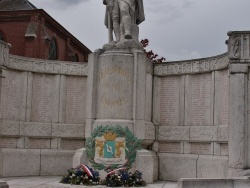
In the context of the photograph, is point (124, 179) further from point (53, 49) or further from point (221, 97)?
point (53, 49)

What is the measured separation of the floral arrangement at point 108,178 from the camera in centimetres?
1342

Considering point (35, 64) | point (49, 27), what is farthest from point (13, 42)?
point (35, 64)

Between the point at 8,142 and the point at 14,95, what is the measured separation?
5.89 feet

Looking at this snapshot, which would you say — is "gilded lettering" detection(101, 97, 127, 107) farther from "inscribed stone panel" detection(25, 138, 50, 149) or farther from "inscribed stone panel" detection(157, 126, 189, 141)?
"inscribed stone panel" detection(25, 138, 50, 149)

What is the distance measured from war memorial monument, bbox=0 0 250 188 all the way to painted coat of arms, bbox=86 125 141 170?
33mm

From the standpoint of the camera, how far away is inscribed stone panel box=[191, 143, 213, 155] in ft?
49.6

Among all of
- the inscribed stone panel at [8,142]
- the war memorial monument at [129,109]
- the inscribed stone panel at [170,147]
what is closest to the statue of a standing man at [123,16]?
the war memorial monument at [129,109]

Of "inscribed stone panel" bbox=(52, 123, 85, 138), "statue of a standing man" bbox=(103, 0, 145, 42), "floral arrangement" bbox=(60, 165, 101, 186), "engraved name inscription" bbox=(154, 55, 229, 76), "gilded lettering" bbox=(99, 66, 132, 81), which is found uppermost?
"statue of a standing man" bbox=(103, 0, 145, 42)

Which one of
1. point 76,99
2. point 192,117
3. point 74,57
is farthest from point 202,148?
point 74,57

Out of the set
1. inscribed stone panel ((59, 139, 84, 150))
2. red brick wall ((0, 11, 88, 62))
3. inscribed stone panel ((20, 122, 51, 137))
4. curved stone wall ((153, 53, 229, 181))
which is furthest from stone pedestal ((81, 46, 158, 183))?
red brick wall ((0, 11, 88, 62))

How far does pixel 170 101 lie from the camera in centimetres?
1641

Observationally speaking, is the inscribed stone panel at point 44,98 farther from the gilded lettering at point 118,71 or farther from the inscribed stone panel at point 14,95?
the gilded lettering at point 118,71

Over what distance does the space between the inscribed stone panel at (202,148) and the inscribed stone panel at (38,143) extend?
18.5 feet

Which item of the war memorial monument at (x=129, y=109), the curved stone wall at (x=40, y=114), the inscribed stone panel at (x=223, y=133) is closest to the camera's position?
the war memorial monument at (x=129, y=109)
